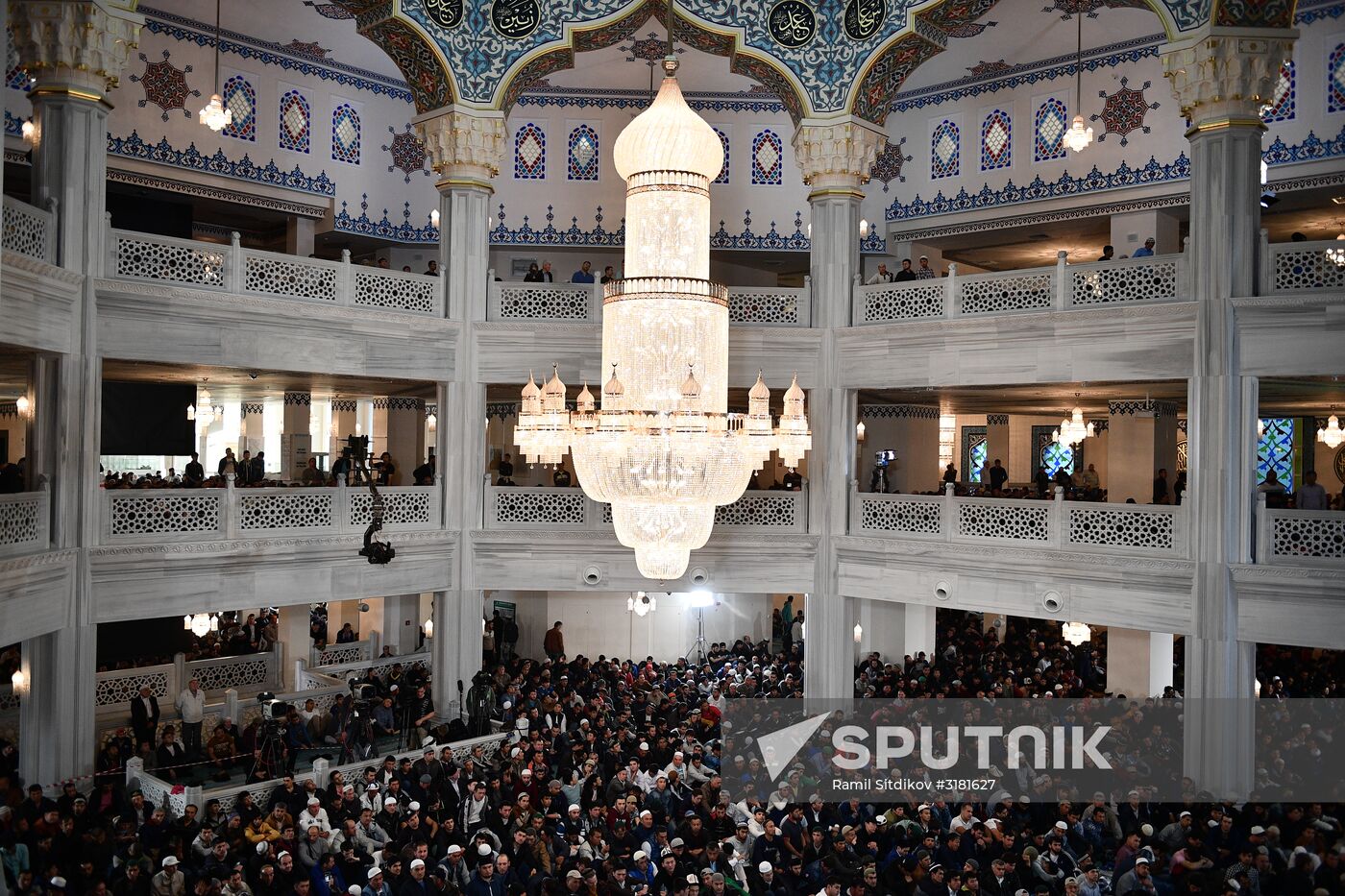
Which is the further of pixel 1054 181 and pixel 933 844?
pixel 1054 181

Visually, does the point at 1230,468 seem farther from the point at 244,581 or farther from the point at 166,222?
the point at 166,222

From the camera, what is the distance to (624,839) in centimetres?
993

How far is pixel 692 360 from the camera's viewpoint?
9.34 m

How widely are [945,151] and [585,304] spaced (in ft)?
21.9

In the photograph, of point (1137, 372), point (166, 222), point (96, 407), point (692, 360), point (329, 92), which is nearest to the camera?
point (692, 360)

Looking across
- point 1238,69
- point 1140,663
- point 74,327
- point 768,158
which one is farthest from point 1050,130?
point 74,327

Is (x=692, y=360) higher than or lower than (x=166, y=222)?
lower

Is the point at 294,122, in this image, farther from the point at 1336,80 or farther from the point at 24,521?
the point at 1336,80

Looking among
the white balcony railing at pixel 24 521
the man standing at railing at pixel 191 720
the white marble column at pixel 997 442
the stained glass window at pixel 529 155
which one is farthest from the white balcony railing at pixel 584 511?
the white marble column at pixel 997 442

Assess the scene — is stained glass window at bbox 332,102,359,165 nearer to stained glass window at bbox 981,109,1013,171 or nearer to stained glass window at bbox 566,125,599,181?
stained glass window at bbox 566,125,599,181

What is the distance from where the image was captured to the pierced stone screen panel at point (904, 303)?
528 inches

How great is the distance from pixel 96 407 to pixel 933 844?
8.74m

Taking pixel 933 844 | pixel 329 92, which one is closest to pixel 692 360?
pixel 933 844

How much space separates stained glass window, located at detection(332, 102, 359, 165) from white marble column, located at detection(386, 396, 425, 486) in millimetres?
4067
